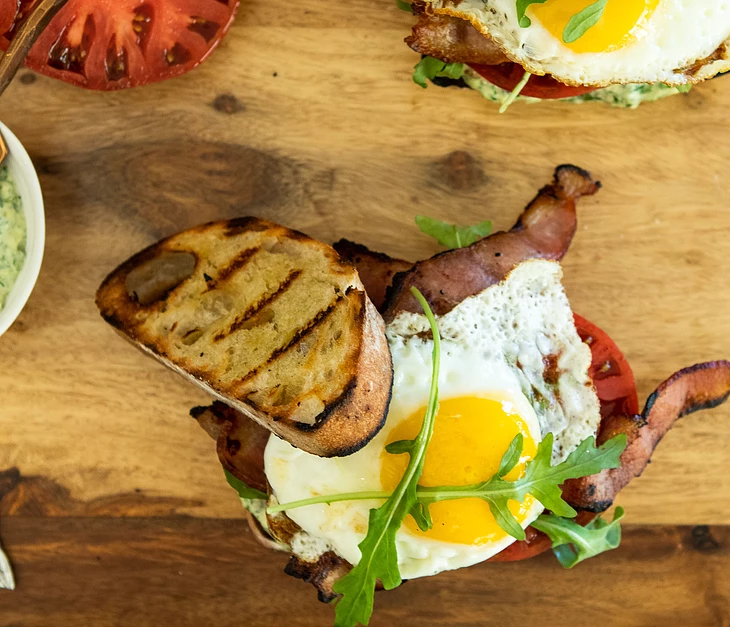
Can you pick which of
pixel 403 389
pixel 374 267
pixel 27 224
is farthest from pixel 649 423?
pixel 27 224

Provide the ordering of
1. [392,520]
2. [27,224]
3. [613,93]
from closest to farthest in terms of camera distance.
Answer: [392,520] < [27,224] < [613,93]

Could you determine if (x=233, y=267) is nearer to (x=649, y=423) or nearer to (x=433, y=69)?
(x=433, y=69)

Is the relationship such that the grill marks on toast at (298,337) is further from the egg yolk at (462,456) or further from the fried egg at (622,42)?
the fried egg at (622,42)

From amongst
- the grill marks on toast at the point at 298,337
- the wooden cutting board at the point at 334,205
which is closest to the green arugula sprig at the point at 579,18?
the wooden cutting board at the point at 334,205

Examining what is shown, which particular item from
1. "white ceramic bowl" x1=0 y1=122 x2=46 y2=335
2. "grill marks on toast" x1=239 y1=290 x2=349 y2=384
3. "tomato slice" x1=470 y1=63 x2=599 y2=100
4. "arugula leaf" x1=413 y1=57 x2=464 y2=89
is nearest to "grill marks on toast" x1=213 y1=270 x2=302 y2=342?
"grill marks on toast" x1=239 y1=290 x2=349 y2=384

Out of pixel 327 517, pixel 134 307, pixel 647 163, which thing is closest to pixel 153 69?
pixel 134 307

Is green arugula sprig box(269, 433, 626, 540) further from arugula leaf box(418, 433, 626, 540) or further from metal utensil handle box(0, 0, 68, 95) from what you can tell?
metal utensil handle box(0, 0, 68, 95)

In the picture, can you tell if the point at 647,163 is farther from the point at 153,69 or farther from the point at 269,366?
the point at 153,69
